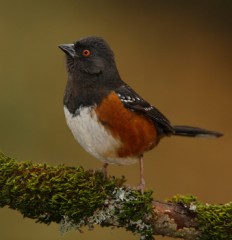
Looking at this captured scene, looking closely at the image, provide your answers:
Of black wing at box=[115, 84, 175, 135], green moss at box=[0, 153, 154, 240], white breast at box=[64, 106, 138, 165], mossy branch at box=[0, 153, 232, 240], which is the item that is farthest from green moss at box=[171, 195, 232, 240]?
black wing at box=[115, 84, 175, 135]

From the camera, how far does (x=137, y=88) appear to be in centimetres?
703

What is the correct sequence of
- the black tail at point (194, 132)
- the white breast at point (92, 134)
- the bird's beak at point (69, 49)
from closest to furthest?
the white breast at point (92, 134) → the bird's beak at point (69, 49) → the black tail at point (194, 132)

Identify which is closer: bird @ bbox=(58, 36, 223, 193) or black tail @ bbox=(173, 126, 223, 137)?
bird @ bbox=(58, 36, 223, 193)

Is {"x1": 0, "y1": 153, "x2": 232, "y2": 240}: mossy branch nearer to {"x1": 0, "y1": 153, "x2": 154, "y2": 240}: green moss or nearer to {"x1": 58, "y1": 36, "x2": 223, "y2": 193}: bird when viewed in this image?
{"x1": 0, "y1": 153, "x2": 154, "y2": 240}: green moss

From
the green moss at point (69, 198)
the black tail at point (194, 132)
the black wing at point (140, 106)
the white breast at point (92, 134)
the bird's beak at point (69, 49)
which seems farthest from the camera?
the black tail at point (194, 132)

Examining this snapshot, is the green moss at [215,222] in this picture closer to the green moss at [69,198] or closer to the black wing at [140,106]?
the green moss at [69,198]

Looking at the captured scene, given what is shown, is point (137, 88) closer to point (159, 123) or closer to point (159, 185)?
point (159, 185)

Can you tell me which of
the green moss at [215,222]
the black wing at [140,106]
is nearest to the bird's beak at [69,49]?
the black wing at [140,106]

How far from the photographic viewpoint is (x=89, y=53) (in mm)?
4191

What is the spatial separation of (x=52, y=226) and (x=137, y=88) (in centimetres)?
159

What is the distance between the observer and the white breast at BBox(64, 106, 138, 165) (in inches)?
154

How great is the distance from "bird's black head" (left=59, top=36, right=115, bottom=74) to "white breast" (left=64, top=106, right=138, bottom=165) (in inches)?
12.9

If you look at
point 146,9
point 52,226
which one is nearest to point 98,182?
point 52,226

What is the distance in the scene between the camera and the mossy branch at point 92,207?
3500mm
